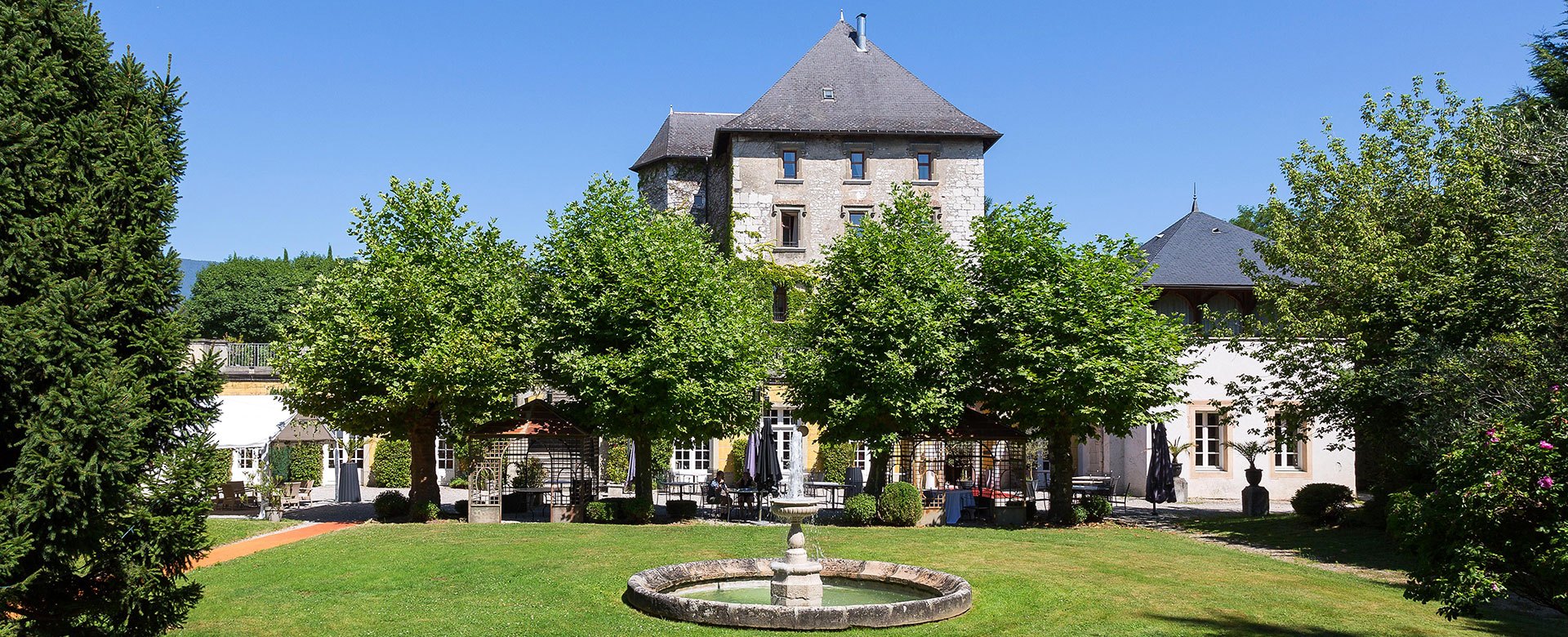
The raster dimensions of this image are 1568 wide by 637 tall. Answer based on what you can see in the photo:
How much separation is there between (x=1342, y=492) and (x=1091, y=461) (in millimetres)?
12595

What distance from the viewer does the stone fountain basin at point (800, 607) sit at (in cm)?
1257

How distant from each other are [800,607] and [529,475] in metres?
20.4

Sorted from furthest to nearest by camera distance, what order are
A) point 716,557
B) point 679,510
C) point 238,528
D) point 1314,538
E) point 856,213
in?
point 856,213 < point 679,510 < point 238,528 < point 1314,538 < point 716,557

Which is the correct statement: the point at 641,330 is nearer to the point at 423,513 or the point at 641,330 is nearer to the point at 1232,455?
the point at 423,513

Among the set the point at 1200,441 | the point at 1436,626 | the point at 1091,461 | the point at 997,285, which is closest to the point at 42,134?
the point at 1436,626

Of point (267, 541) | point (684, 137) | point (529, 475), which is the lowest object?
point (267, 541)

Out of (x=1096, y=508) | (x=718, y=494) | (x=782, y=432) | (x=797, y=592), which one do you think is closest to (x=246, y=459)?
(x=782, y=432)

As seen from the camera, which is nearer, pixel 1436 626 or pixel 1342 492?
pixel 1436 626

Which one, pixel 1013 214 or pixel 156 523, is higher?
pixel 1013 214

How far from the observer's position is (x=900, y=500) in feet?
79.3

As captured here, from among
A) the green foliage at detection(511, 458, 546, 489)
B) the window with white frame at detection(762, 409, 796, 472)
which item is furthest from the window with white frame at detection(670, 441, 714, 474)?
the green foliage at detection(511, 458, 546, 489)

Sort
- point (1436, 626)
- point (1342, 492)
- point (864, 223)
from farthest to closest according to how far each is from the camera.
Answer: point (864, 223), point (1342, 492), point (1436, 626)

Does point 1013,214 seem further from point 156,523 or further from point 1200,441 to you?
point 156,523

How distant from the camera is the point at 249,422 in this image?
3016cm
